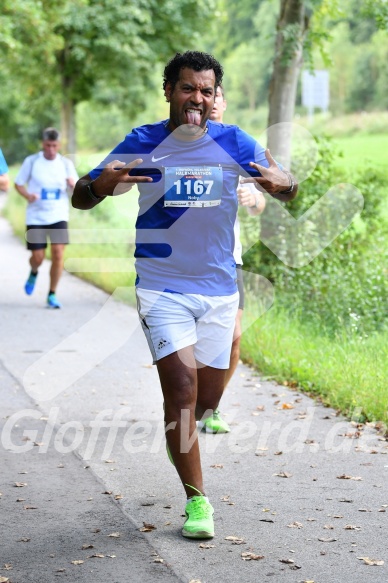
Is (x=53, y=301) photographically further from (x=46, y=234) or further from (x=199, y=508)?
(x=199, y=508)

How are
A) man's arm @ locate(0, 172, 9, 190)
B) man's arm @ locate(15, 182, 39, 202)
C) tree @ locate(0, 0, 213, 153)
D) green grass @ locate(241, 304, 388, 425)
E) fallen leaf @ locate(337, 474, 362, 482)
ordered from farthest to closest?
tree @ locate(0, 0, 213, 153), man's arm @ locate(15, 182, 39, 202), man's arm @ locate(0, 172, 9, 190), green grass @ locate(241, 304, 388, 425), fallen leaf @ locate(337, 474, 362, 482)

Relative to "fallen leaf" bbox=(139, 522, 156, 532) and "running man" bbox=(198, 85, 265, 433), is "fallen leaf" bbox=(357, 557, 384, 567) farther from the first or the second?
"running man" bbox=(198, 85, 265, 433)

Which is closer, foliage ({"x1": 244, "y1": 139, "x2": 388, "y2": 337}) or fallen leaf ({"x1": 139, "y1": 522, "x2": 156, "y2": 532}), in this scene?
fallen leaf ({"x1": 139, "y1": 522, "x2": 156, "y2": 532})

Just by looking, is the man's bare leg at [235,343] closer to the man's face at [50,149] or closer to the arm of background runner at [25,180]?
the arm of background runner at [25,180]

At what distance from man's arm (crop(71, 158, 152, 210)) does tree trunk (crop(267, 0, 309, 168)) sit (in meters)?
6.99

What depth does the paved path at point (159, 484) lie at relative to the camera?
15.1 ft

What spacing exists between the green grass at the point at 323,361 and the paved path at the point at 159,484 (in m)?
0.18

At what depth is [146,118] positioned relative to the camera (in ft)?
234

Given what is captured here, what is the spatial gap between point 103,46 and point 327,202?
65.6 feet

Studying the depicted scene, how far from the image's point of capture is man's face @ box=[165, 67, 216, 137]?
4.96 m

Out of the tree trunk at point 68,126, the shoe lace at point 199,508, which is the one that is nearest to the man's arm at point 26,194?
the shoe lace at point 199,508

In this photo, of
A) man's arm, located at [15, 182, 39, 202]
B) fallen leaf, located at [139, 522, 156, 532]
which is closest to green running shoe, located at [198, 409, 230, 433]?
fallen leaf, located at [139, 522, 156, 532]

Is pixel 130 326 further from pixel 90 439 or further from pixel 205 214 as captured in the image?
pixel 205 214

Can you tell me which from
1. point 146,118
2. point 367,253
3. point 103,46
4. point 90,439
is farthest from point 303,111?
point 90,439
